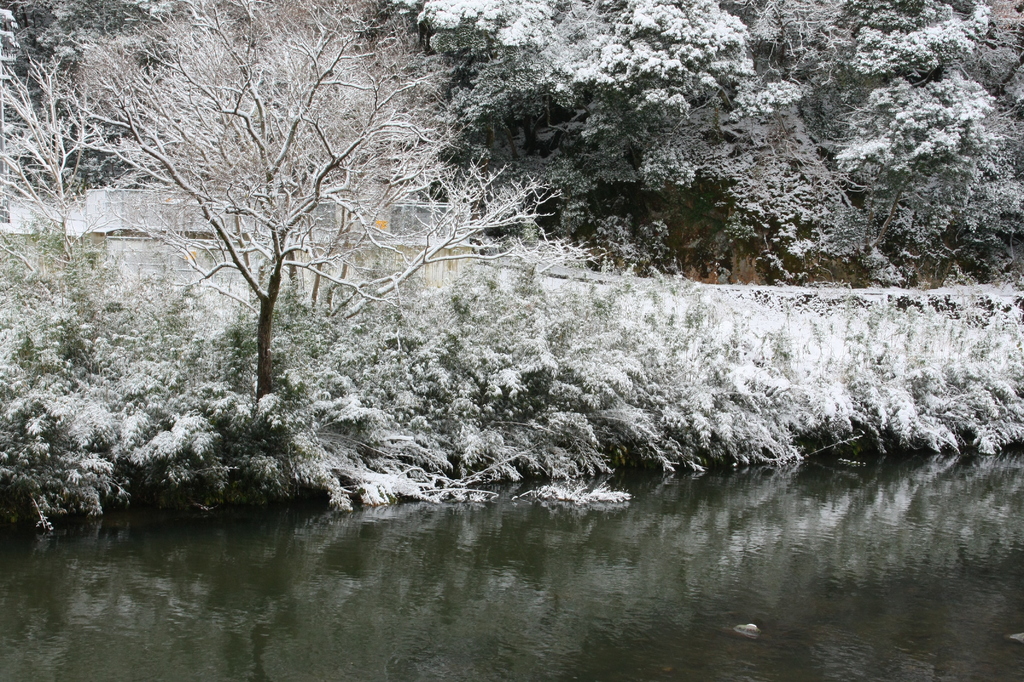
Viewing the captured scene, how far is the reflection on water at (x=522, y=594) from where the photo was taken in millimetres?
6555

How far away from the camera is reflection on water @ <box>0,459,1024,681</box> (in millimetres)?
6555

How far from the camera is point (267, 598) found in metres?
7.74

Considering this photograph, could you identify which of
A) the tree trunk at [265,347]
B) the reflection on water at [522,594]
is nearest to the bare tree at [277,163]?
the tree trunk at [265,347]

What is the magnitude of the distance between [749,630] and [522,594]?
2.08 metres

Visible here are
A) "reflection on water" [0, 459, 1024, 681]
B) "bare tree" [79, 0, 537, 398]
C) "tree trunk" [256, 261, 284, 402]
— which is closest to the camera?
"reflection on water" [0, 459, 1024, 681]

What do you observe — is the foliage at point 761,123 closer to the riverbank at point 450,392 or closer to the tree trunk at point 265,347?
the riverbank at point 450,392

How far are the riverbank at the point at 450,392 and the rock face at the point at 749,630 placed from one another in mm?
4890

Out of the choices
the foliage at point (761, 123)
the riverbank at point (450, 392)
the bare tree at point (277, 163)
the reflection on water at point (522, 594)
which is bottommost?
the reflection on water at point (522, 594)

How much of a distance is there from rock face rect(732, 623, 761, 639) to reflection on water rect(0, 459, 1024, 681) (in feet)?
0.30

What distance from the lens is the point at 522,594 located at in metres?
8.09

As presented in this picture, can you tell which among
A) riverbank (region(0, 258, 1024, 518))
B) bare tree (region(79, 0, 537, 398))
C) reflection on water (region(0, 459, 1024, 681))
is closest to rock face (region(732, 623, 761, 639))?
reflection on water (region(0, 459, 1024, 681))

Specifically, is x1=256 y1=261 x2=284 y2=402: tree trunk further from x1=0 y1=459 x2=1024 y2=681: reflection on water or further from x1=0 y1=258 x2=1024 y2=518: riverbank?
x1=0 y1=459 x2=1024 y2=681: reflection on water

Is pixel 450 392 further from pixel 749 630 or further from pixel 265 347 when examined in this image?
pixel 749 630

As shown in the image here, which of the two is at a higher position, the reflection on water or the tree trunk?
the tree trunk
